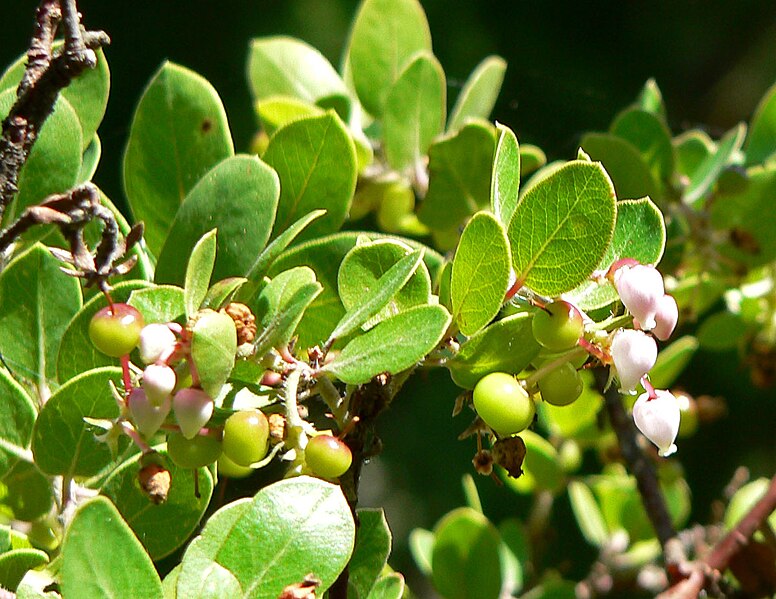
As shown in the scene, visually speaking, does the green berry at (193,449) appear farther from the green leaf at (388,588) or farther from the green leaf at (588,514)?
the green leaf at (588,514)

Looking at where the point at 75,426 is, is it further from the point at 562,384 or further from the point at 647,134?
the point at 647,134

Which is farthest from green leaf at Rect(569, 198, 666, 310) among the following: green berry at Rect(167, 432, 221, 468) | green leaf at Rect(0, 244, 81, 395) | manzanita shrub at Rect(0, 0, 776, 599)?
green leaf at Rect(0, 244, 81, 395)

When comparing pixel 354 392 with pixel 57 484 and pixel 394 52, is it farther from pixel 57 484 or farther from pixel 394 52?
pixel 394 52

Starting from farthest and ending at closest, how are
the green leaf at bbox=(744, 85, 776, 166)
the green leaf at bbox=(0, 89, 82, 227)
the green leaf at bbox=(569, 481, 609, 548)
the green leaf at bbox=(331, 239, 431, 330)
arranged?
1. the green leaf at bbox=(569, 481, 609, 548)
2. the green leaf at bbox=(744, 85, 776, 166)
3. the green leaf at bbox=(0, 89, 82, 227)
4. the green leaf at bbox=(331, 239, 431, 330)

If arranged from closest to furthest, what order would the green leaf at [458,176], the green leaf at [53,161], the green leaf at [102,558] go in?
the green leaf at [102,558] → the green leaf at [53,161] → the green leaf at [458,176]

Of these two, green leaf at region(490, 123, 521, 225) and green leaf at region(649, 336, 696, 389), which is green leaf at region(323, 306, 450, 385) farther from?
green leaf at region(649, 336, 696, 389)

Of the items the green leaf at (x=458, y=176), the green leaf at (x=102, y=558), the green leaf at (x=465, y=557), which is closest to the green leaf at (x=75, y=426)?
the green leaf at (x=102, y=558)

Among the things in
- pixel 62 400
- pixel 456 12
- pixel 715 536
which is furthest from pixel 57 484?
pixel 456 12
